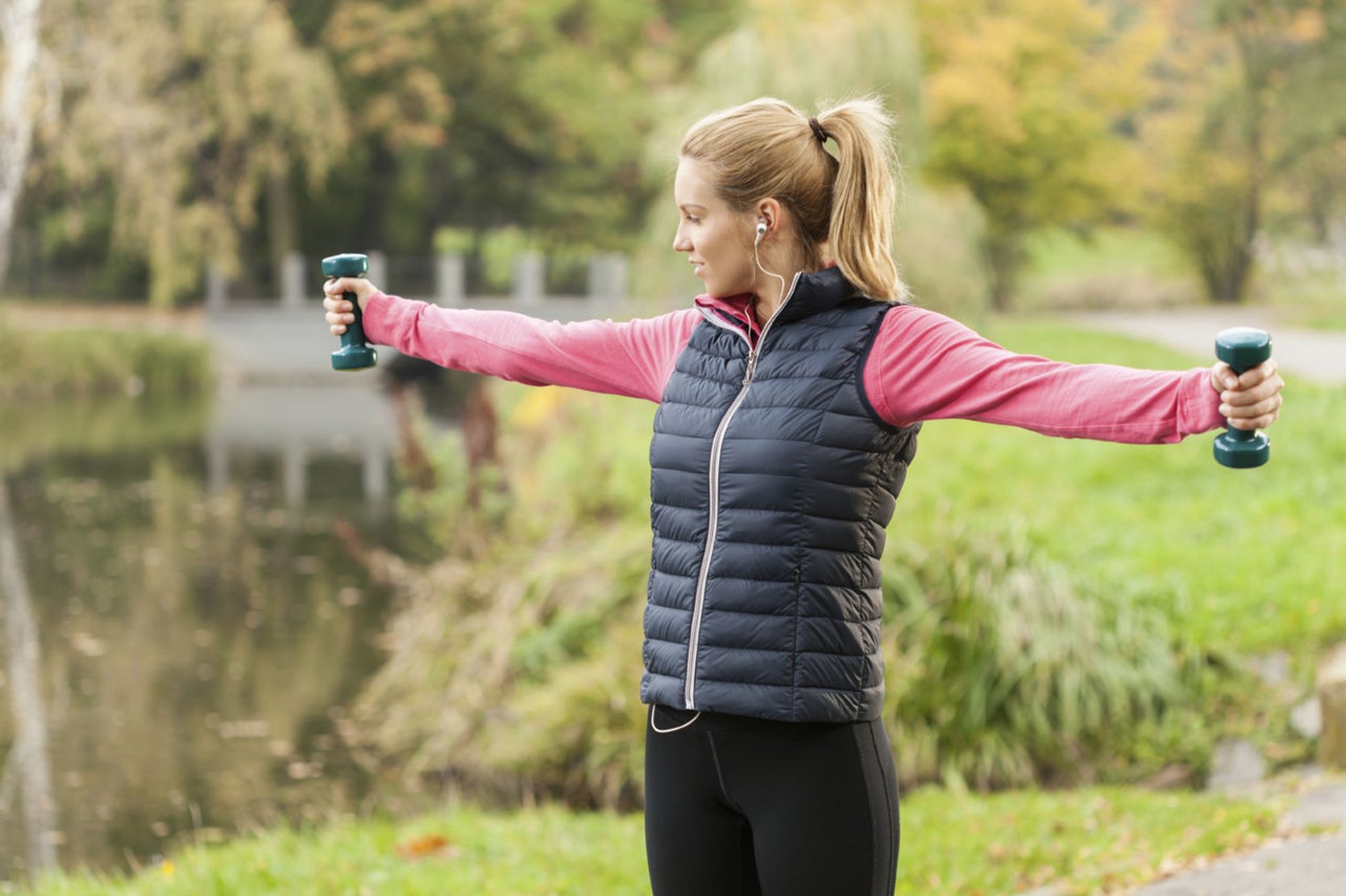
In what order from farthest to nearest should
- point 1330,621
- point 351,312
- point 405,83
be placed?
point 405,83, point 1330,621, point 351,312

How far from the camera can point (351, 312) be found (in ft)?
8.91

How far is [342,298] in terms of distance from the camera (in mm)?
2709

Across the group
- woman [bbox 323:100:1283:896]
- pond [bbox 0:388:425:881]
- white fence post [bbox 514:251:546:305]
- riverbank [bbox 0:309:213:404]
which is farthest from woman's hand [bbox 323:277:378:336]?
white fence post [bbox 514:251:546:305]

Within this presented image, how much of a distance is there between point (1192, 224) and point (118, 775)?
95.8 ft

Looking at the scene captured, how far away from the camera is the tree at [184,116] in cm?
2267

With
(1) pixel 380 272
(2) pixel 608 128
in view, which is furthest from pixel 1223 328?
(1) pixel 380 272

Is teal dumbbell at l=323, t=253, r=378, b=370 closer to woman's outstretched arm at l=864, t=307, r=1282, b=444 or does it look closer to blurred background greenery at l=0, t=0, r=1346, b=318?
woman's outstretched arm at l=864, t=307, r=1282, b=444

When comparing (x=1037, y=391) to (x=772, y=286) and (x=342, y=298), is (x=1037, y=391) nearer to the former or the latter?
(x=772, y=286)

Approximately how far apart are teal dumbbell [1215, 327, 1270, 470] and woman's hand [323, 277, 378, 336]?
1379mm

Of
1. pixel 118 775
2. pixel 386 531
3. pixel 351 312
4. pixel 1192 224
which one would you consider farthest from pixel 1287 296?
pixel 351 312

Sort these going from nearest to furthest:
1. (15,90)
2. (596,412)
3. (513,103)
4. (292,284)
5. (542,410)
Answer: (596,412) < (542,410) < (15,90) < (292,284) < (513,103)

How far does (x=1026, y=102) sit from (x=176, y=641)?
22.1 m

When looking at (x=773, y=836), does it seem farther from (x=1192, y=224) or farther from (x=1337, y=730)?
(x=1192, y=224)

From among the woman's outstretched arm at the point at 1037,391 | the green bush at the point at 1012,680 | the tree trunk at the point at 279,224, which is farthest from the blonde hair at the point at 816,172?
the tree trunk at the point at 279,224
